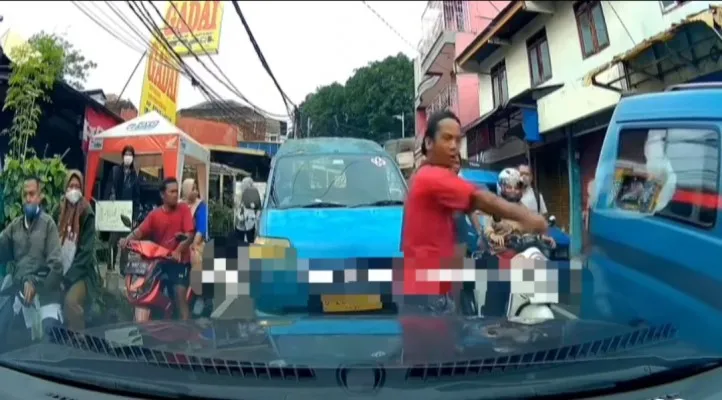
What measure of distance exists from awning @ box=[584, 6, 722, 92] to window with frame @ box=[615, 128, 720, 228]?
0.71ft

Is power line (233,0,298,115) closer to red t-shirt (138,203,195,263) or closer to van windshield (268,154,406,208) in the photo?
van windshield (268,154,406,208)

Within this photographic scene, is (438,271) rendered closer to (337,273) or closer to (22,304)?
(337,273)

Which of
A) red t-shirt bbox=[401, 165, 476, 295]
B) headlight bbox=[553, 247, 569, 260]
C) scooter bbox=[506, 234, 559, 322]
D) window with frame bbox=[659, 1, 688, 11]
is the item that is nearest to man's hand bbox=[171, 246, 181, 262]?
red t-shirt bbox=[401, 165, 476, 295]

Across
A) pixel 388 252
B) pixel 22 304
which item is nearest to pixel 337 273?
pixel 388 252

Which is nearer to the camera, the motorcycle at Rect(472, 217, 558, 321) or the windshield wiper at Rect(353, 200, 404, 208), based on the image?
the motorcycle at Rect(472, 217, 558, 321)

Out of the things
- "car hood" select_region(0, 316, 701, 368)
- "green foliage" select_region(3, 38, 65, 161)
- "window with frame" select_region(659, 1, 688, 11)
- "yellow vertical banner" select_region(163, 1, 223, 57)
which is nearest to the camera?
"car hood" select_region(0, 316, 701, 368)

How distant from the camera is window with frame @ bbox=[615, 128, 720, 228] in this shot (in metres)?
1.64

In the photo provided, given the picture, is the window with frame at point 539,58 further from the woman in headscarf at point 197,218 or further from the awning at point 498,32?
the woman in headscarf at point 197,218

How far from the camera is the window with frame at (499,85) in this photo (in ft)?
7.27

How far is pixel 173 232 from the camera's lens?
1943 mm

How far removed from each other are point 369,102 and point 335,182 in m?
0.60

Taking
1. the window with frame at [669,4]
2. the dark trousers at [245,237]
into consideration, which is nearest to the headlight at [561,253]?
the dark trousers at [245,237]

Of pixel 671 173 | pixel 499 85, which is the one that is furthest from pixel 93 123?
pixel 671 173

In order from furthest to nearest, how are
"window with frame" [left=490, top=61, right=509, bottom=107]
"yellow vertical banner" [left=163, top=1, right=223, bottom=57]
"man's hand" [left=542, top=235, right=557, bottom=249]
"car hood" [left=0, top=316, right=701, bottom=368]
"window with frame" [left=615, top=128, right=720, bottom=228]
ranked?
"yellow vertical banner" [left=163, top=1, right=223, bottom=57], "window with frame" [left=490, top=61, right=509, bottom=107], "man's hand" [left=542, top=235, right=557, bottom=249], "window with frame" [left=615, top=128, right=720, bottom=228], "car hood" [left=0, top=316, right=701, bottom=368]
